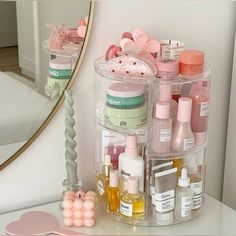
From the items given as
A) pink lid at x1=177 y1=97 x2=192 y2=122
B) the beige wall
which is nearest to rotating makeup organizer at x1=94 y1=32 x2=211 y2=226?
pink lid at x1=177 y1=97 x2=192 y2=122

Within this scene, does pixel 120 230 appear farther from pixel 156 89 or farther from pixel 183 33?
pixel 183 33

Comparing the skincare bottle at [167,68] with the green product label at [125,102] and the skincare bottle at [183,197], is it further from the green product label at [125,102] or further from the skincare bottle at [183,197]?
the skincare bottle at [183,197]

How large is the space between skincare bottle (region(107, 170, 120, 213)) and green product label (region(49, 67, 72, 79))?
230 mm

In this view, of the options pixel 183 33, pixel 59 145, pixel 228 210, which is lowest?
pixel 228 210

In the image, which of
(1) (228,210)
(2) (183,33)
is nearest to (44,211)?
(1) (228,210)

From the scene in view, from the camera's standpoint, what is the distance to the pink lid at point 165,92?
109 centimetres

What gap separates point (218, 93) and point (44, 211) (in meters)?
0.55

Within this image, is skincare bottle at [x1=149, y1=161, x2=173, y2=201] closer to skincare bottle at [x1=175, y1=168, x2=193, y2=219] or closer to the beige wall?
skincare bottle at [x1=175, y1=168, x2=193, y2=219]

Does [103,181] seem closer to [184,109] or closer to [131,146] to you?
[131,146]

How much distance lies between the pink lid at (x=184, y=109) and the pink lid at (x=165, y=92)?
0.09ft

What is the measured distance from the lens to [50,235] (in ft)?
3.51

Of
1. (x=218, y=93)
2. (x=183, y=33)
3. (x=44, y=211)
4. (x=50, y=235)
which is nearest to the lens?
(x=50, y=235)

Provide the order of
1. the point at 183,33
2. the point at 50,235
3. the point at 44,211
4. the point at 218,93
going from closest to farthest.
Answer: the point at 50,235 < the point at 44,211 < the point at 183,33 < the point at 218,93

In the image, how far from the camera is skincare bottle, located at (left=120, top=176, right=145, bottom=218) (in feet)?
3.62
